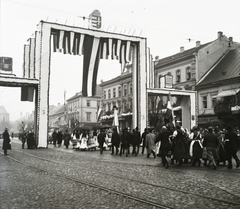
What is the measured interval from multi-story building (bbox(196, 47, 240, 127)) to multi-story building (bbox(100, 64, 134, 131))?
17.9 metres

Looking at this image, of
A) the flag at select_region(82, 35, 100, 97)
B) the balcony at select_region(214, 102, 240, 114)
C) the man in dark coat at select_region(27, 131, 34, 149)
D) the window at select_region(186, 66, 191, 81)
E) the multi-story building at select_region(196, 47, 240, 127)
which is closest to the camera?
the man in dark coat at select_region(27, 131, 34, 149)

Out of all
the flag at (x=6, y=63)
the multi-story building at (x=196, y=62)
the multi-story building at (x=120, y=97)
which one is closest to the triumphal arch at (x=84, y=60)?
the flag at (x=6, y=63)

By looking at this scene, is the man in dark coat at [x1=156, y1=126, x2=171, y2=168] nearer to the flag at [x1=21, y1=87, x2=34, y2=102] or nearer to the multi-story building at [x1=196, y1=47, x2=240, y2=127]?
the flag at [x1=21, y1=87, x2=34, y2=102]

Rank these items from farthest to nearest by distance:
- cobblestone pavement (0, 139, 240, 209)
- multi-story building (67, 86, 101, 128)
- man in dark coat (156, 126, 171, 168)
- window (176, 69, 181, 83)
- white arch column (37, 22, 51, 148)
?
multi-story building (67, 86, 101, 128) < window (176, 69, 181, 83) < white arch column (37, 22, 51, 148) < man in dark coat (156, 126, 171, 168) < cobblestone pavement (0, 139, 240, 209)

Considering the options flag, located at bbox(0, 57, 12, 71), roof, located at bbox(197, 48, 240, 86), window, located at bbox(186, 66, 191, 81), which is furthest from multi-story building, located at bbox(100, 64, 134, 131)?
flag, located at bbox(0, 57, 12, 71)

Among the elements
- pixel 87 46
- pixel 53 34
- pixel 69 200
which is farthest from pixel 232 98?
pixel 69 200

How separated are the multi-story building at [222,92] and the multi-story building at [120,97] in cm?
1788

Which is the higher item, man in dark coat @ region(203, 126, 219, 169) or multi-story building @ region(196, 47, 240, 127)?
multi-story building @ region(196, 47, 240, 127)

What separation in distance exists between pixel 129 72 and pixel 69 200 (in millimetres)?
61847

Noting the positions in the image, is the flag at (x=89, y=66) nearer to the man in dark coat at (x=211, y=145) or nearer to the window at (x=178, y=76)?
the man in dark coat at (x=211, y=145)

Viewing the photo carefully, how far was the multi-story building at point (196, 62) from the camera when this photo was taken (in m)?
50.2

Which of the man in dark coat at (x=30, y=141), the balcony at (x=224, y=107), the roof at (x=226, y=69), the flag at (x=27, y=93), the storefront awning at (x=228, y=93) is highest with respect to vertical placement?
the roof at (x=226, y=69)

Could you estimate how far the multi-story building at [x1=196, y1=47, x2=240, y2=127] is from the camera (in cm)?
4016


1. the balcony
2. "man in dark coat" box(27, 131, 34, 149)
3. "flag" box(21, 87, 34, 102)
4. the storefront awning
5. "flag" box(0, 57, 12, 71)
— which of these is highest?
"flag" box(0, 57, 12, 71)
